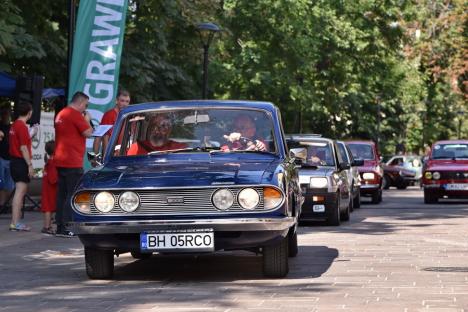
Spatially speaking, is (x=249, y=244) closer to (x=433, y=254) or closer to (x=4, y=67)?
(x=433, y=254)

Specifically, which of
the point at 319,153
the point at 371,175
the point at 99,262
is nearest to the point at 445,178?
the point at 371,175

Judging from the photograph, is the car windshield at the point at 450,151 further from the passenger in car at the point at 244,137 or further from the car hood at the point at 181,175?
the car hood at the point at 181,175

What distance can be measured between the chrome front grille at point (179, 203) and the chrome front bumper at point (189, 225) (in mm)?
97

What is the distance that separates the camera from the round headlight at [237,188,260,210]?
1079 cm

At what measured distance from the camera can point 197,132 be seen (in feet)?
40.4

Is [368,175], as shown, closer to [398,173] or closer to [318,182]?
[318,182]

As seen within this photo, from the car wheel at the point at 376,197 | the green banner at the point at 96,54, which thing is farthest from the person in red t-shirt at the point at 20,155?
the car wheel at the point at 376,197

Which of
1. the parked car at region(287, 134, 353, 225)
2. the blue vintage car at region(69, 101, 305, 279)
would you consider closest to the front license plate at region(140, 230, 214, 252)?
the blue vintage car at region(69, 101, 305, 279)

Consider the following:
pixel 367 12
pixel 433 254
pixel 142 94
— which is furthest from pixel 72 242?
pixel 367 12

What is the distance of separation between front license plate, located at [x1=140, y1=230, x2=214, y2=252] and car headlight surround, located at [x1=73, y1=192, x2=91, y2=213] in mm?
574

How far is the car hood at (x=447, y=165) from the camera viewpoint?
3081 centimetres

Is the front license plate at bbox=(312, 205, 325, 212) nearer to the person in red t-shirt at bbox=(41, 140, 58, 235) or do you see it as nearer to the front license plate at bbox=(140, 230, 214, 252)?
the person in red t-shirt at bbox=(41, 140, 58, 235)

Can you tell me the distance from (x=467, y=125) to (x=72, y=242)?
293 ft

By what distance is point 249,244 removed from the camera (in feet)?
35.4
